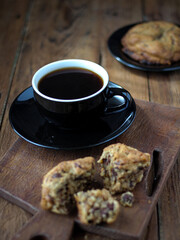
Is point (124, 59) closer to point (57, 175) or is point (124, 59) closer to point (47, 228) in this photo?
point (57, 175)

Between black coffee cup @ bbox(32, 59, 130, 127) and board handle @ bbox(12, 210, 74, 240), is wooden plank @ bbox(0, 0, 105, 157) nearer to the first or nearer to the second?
black coffee cup @ bbox(32, 59, 130, 127)

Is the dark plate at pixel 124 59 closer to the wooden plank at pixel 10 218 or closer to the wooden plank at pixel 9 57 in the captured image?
the wooden plank at pixel 9 57

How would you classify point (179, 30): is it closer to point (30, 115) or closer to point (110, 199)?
point (30, 115)

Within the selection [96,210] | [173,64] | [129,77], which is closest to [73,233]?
[96,210]

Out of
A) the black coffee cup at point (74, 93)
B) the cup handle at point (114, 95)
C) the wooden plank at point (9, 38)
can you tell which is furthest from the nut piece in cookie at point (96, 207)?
the wooden plank at point (9, 38)

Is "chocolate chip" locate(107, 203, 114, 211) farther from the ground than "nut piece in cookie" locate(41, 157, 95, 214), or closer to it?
closer to it

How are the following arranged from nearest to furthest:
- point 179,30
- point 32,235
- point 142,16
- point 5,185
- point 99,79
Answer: point 32,235
point 5,185
point 99,79
point 179,30
point 142,16

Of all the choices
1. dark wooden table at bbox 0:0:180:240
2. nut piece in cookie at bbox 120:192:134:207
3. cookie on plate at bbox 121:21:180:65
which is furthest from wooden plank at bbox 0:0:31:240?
cookie on plate at bbox 121:21:180:65
